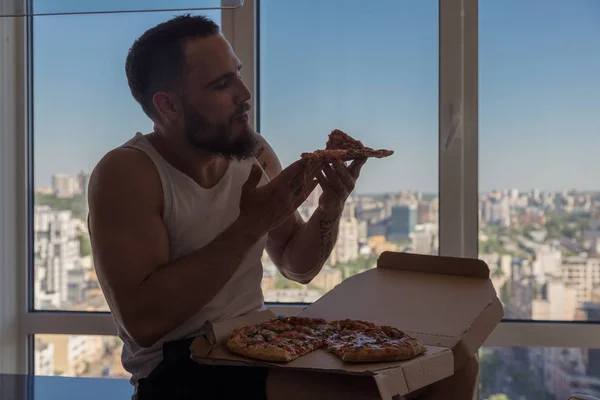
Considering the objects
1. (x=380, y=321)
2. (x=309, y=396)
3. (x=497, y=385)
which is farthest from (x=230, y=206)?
(x=497, y=385)

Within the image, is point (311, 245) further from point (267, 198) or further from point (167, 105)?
point (167, 105)

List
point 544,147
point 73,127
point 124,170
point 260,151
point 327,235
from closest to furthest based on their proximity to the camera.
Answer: point 124,170 → point 327,235 → point 260,151 → point 544,147 → point 73,127

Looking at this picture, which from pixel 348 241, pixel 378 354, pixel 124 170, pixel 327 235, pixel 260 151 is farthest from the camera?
pixel 348 241

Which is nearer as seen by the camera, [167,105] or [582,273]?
[167,105]

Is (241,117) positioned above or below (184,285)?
above

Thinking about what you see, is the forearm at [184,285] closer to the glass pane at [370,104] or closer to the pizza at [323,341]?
the pizza at [323,341]

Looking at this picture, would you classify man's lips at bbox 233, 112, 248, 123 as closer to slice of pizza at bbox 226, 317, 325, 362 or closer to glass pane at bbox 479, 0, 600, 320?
slice of pizza at bbox 226, 317, 325, 362

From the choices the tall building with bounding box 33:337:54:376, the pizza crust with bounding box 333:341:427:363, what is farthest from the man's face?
the tall building with bounding box 33:337:54:376

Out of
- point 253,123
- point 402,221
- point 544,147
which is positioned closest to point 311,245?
point 402,221
